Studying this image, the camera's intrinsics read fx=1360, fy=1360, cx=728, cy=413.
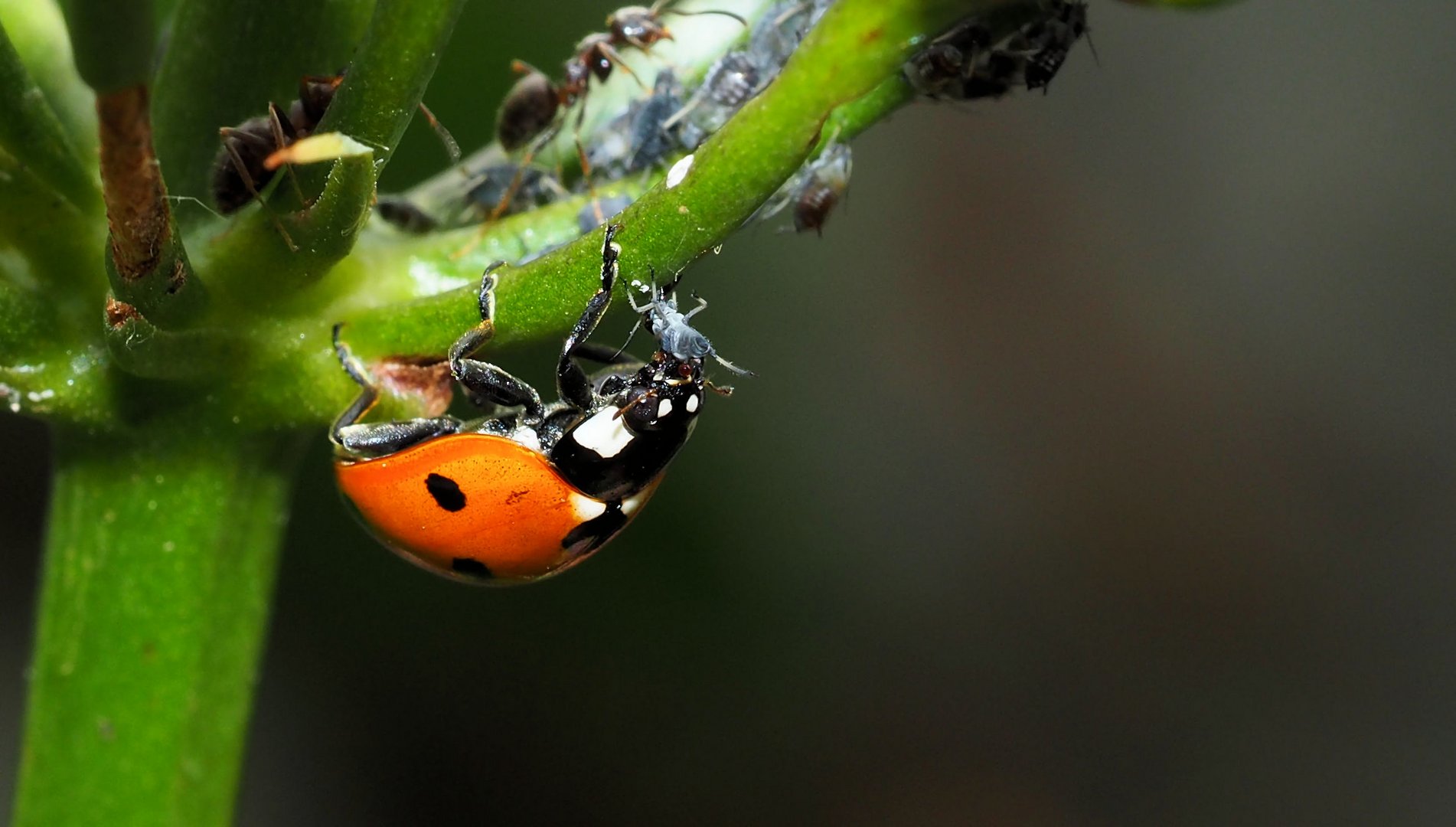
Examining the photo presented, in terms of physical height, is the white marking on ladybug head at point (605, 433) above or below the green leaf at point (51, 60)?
below

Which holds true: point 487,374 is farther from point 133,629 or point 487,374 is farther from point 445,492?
point 133,629

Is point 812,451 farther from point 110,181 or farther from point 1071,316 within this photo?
point 110,181

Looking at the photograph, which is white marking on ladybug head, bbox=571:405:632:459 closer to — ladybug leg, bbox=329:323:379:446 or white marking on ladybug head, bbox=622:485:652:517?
white marking on ladybug head, bbox=622:485:652:517

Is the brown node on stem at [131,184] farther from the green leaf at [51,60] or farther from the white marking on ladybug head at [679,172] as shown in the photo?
the green leaf at [51,60]

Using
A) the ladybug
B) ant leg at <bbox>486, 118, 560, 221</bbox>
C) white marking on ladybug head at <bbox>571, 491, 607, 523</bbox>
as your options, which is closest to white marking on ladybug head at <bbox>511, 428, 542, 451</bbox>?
the ladybug

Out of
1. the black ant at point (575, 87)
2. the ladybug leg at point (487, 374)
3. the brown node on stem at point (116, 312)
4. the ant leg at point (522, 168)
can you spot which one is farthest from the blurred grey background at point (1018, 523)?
the brown node on stem at point (116, 312)

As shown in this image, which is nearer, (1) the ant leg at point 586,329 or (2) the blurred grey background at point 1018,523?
(1) the ant leg at point 586,329
